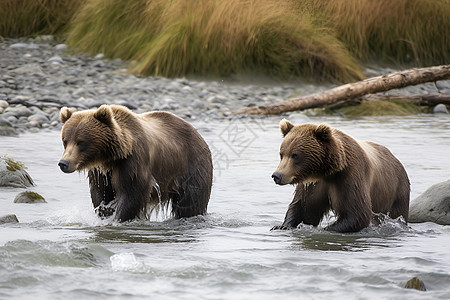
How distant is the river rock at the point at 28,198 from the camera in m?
7.28

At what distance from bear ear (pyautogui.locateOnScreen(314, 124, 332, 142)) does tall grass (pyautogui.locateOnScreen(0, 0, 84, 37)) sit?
45.4ft

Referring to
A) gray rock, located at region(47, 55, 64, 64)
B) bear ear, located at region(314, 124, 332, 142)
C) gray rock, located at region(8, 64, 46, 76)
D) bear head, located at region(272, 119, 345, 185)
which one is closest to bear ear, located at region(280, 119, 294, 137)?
bear head, located at region(272, 119, 345, 185)

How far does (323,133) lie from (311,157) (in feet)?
0.66

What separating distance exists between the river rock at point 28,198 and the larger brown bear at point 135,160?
118cm

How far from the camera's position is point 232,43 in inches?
650

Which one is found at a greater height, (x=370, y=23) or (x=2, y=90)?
(x=370, y=23)

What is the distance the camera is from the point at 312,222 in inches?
252

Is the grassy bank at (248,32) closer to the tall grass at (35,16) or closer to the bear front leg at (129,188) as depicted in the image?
the tall grass at (35,16)

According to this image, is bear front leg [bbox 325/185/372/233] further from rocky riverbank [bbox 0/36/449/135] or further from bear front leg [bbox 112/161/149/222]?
rocky riverbank [bbox 0/36/449/135]

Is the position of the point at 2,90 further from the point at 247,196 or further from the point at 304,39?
the point at 247,196

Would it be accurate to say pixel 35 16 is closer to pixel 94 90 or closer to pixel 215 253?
pixel 94 90

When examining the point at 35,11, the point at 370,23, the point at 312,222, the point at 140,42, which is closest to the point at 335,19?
the point at 370,23

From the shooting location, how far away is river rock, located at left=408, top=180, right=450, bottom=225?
22.8ft

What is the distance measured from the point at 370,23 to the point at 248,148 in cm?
758
